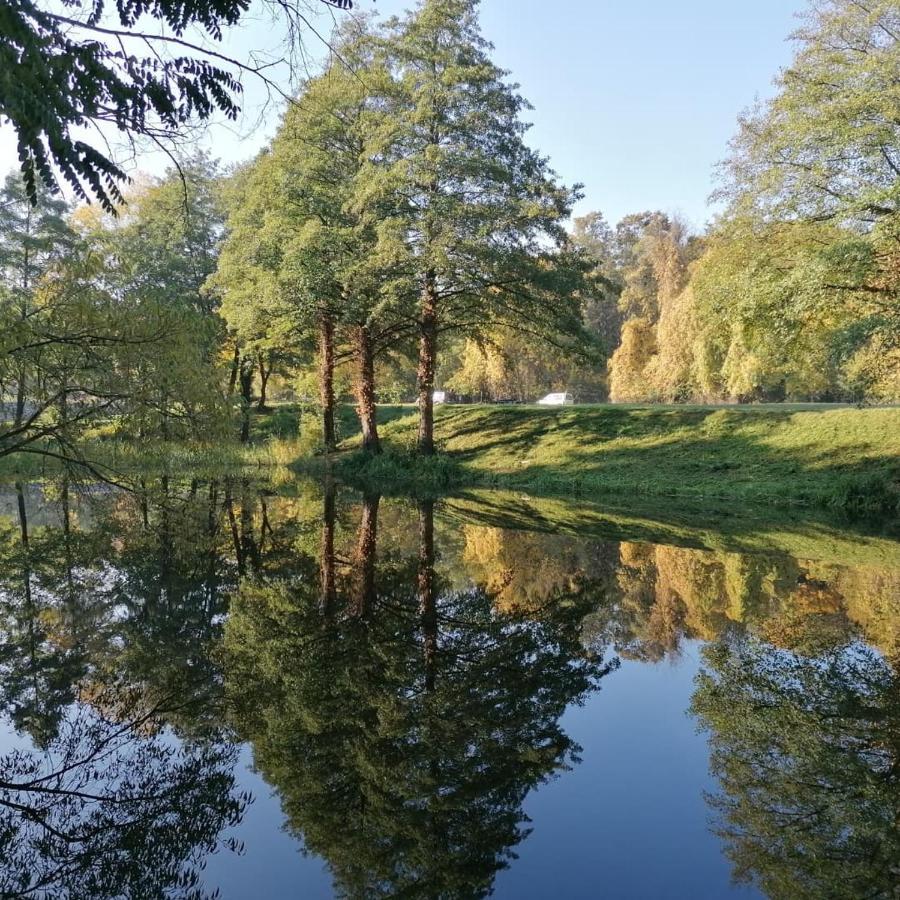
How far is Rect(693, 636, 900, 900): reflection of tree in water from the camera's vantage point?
3887mm

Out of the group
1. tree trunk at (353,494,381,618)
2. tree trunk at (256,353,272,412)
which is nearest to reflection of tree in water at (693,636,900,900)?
tree trunk at (353,494,381,618)

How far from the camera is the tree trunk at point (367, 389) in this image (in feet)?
81.5

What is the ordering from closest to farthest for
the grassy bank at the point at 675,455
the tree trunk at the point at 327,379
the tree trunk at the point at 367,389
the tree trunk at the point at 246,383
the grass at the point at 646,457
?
1. the grass at the point at 646,457
2. the grassy bank at the point at 675,455
3. the tree trunk at the point at 367,389
4. the tree trunk at the point at 327,379
5. the tree trunk at the point at 246,383

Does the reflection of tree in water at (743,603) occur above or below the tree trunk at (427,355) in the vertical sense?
below

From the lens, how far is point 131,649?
23.7ft

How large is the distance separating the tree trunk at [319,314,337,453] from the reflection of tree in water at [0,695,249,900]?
21.2 meters

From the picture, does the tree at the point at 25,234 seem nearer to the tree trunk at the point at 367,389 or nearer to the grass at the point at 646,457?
the grass at the point at 646,457

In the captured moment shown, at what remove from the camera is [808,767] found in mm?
4832

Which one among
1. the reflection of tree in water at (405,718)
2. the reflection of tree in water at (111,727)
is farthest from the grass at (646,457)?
the reflection of tree in water at (405,718)

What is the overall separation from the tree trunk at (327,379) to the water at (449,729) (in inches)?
626

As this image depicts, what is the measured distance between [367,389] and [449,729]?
805 inches

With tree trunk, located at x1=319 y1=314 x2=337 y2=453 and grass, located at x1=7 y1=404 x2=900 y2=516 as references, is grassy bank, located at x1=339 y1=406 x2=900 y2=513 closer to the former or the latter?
grass, located at x1=7 y1=404 x2=900 y2=516

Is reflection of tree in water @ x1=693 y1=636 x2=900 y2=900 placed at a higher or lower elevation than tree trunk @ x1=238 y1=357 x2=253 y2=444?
lower

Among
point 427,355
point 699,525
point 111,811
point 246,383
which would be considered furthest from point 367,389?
point 111,811
